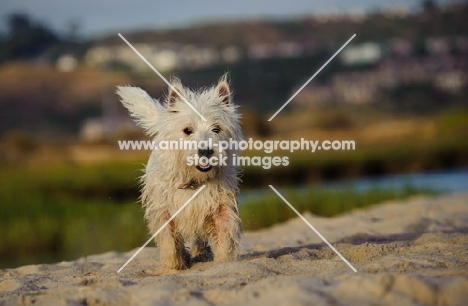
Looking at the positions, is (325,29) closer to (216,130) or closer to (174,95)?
(174,95)

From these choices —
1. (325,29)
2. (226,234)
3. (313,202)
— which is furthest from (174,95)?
(325,29)

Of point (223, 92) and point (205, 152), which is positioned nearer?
point (205, 152)

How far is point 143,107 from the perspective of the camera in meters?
9.34

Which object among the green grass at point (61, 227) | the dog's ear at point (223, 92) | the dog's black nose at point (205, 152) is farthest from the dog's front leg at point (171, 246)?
the green grass at point (61, 227)

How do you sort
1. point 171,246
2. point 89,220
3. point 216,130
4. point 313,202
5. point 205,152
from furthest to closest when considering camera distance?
point 89,220, point 313,202, point 171,246, point 216,130, point 205,152

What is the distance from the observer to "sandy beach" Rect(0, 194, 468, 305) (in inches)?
238

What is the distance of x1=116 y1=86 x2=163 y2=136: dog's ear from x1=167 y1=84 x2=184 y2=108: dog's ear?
56 cm

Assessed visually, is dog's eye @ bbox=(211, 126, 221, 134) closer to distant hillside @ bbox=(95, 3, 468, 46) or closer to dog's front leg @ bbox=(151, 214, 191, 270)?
dog's front leg @ bbox=(151, 214, 191, 270)

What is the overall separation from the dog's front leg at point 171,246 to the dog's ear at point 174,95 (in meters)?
1.13

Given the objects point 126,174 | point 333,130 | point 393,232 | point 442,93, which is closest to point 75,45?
point 333,130

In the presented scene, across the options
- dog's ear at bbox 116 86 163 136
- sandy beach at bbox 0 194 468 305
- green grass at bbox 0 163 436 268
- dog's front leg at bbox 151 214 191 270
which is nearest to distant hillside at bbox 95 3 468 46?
green grass at bbox 0 163 436 268

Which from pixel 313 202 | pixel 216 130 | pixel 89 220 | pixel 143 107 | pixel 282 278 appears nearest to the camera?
pixel 282 278

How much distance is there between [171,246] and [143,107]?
1694mm

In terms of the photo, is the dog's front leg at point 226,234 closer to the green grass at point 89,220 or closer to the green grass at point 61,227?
the green grass at point 61,227
